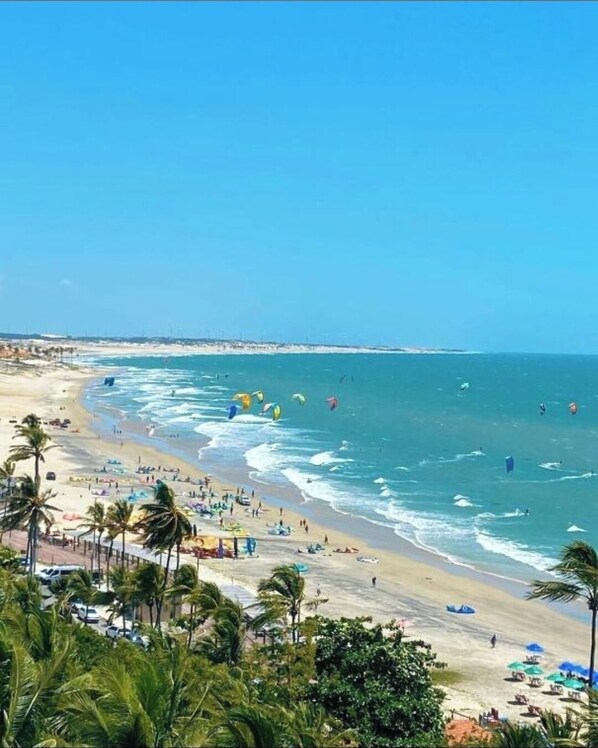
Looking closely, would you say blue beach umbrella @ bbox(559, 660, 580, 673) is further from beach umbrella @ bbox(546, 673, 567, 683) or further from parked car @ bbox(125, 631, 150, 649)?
parked car @ bbox(125, 631, 150, 649)

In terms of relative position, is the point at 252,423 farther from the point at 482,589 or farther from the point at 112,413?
the point at 482,589

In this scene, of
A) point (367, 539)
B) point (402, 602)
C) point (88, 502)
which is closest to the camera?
point (402, 602)

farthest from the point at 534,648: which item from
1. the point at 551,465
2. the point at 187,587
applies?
the point at 551,465

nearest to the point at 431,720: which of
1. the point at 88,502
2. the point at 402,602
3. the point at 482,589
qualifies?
the point at 402,602

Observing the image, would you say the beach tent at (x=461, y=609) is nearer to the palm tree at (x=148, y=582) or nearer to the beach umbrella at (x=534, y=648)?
the beach umbrella at (x=534, y=648)

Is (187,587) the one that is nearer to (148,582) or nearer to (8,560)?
(148,582)

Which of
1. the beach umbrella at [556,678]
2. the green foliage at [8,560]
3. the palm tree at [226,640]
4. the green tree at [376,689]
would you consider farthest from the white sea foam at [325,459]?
the green tree at [376,689]

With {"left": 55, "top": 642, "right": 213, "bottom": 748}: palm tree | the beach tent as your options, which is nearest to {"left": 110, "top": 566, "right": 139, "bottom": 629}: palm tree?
{"left": 55, "top": 642, "right": 213, "bottom": 748}: palm tree
